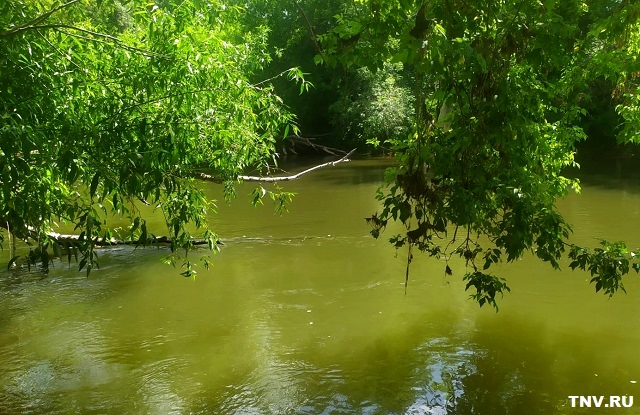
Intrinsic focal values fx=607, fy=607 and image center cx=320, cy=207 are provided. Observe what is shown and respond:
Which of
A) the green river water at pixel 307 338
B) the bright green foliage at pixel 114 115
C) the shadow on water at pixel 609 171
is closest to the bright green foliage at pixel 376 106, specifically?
the shadow on water at pixel 609 171

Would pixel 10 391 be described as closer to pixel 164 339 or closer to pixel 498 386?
pixel 164 339

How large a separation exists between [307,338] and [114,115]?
360 centimetres

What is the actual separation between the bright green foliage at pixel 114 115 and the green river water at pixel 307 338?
1.46 metres

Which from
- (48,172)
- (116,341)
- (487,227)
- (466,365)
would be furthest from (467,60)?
(116,341)

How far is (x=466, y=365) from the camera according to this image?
5730 mm

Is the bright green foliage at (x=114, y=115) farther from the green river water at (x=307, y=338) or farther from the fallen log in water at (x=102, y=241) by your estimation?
the green river water at (x=307, y=338)

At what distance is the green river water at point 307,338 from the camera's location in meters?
5.19

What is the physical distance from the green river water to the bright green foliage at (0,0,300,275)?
4.80ft

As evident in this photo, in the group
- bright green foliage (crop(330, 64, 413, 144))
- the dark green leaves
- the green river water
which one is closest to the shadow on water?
the green river water

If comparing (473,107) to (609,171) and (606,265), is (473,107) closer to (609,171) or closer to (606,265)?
(606,265)

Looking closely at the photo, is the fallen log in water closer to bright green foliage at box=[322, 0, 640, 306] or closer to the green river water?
the green river water

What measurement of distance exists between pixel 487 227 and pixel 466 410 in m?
1.87

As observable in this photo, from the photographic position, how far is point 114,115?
3.73 metres

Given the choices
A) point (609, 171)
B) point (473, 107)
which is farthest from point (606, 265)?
point (609, 171)
